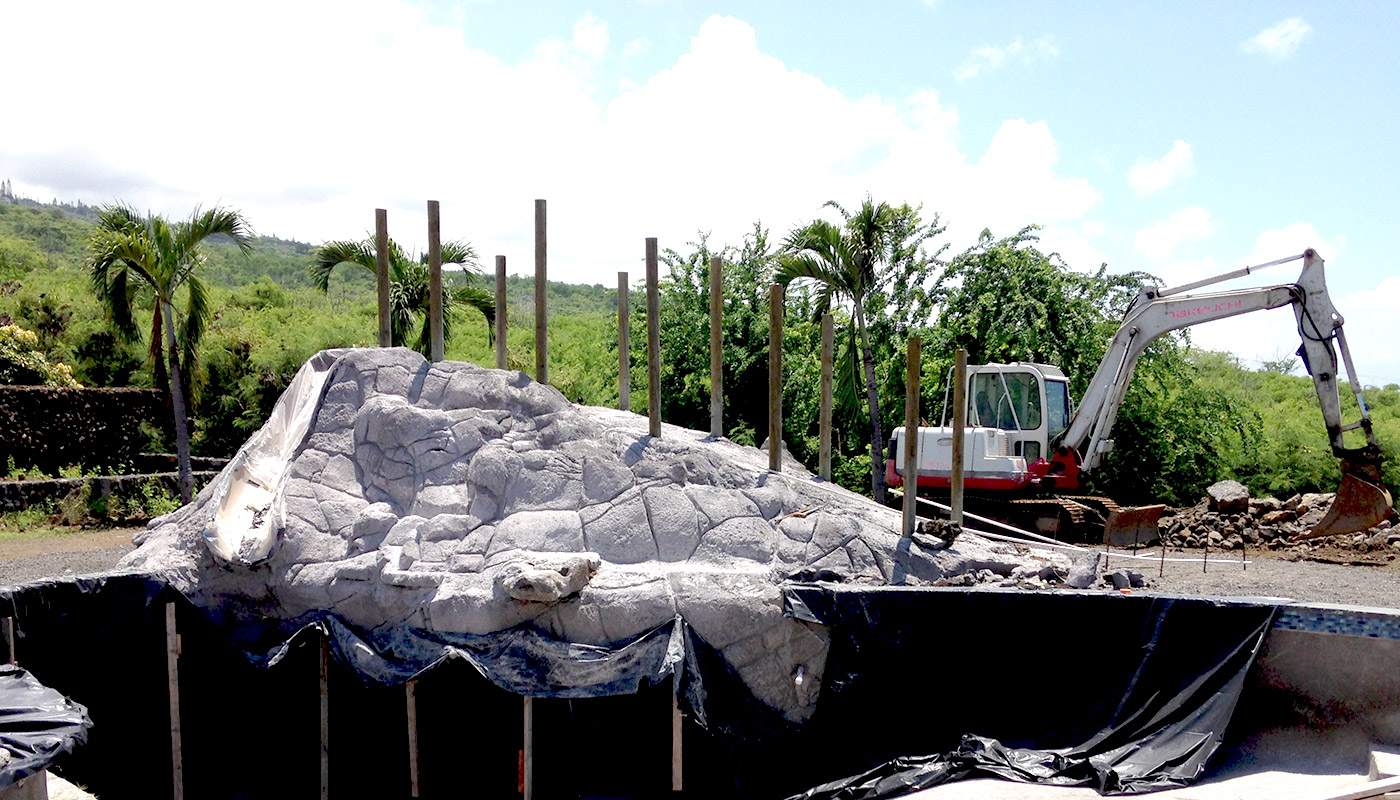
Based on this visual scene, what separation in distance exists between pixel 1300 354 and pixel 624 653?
31.5 feet

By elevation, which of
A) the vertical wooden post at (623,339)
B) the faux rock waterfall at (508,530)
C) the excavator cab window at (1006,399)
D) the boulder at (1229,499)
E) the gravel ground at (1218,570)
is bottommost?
the gravel ground at (1218,570)

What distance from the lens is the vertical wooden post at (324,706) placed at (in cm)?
811

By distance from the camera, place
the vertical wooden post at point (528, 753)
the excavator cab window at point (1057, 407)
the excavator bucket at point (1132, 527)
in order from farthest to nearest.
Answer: the excavator cab window at point (1057, 407)
the excavator bucket at point (1132, 527)
the vertical wooden post at point (528, 753)

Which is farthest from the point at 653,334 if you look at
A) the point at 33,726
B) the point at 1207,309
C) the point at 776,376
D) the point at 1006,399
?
the point at 1207,309

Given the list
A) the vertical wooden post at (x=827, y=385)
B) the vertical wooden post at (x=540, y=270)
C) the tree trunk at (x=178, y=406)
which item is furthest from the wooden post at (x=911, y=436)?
the tree trunk at (x=178, y=406)

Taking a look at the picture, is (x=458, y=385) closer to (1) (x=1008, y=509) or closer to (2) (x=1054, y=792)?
(2) (x=1054, y=792)

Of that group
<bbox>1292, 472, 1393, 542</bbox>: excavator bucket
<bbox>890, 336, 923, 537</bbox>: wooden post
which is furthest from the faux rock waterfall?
<bbox>1292, 472, 1393, 542</bbox>: excavator bucket

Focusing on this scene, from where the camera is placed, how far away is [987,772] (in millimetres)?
7254

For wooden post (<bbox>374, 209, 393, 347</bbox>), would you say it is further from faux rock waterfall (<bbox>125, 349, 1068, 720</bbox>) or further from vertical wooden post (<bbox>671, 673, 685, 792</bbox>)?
vertical wooden post (<bbox>671, 673, 685, 792</bbox>)

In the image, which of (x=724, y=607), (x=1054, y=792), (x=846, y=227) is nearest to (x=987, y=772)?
(x=1054, y=792)

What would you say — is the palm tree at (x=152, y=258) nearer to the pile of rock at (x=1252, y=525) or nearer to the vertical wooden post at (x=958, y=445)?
the vertical wooden post at (x=958, y=445)

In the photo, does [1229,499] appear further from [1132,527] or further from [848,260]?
[848,260]

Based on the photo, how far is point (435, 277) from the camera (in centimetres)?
1002

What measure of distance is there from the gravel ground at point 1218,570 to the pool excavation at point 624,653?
66.6 inches
